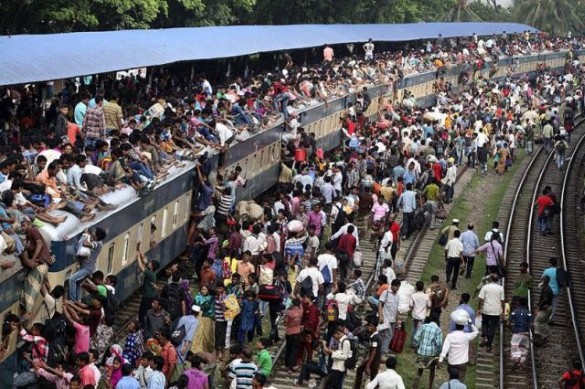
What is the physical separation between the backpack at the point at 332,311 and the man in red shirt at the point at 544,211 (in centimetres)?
1525

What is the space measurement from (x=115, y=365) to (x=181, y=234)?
9611 mm

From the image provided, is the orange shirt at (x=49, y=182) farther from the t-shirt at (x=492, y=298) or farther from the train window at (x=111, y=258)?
the t-shirt at (x=492, y=298)

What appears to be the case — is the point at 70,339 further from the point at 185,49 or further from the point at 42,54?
the point at 185,49

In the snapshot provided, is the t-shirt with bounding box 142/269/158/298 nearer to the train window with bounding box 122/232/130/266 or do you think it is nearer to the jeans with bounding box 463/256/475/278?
the train window with bounding box 122/232/130/266

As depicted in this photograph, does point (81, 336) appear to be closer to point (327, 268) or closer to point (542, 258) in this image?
point (327, 268)

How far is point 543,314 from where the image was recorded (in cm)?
2445

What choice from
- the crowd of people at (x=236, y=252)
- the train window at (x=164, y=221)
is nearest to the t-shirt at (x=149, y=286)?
the crowd of people at (x=236, y=252)

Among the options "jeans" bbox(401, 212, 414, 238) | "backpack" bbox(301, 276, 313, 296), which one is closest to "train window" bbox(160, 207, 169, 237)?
"backpack" bbox(301, 276, 313, 296)

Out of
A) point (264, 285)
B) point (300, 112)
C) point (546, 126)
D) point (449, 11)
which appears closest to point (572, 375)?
point (264, 285)

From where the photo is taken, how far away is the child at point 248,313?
21.0 meters

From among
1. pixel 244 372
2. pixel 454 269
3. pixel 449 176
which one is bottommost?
pixel 449 176

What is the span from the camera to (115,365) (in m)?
17.0

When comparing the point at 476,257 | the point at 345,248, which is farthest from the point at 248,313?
the point at 476,257

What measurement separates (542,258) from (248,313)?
13.9 meters
